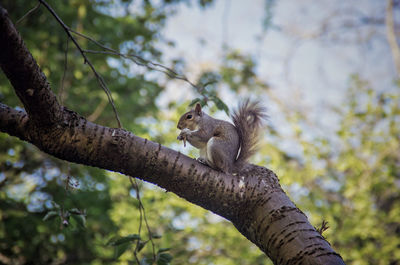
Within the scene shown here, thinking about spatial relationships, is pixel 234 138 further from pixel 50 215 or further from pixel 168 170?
pixel 50 215

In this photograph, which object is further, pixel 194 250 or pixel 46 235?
pixel 194 250

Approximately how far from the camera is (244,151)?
263 centimetres

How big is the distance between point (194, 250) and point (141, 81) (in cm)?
307

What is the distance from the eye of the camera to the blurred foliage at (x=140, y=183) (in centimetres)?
437

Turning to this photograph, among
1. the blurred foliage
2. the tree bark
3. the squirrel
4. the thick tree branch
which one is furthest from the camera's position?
the blurred foliage

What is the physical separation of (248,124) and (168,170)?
1.31 m

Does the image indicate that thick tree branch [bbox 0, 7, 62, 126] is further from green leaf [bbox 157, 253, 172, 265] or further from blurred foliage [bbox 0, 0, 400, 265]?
blurred foliage [bbox 0, 0, 400, 265]

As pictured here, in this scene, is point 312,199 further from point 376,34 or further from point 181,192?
point 376,34

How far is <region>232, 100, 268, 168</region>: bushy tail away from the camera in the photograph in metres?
2.63

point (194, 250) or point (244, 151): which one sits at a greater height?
point (194, 250)

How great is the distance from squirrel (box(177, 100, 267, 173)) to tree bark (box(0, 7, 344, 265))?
82 centimetres

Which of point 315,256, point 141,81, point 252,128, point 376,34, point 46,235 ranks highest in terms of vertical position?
point 376,34

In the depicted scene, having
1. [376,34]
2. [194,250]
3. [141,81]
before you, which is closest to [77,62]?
[141,81]

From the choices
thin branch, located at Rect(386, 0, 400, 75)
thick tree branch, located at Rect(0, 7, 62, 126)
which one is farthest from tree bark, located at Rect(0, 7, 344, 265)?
thin branch, located at Rect(386, 0, 400, 75)
